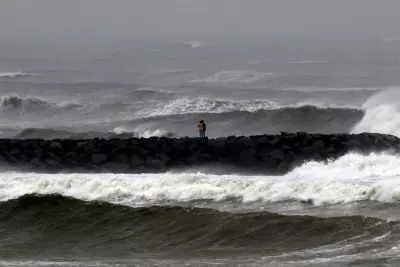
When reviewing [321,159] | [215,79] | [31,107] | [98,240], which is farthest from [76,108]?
[98,240]

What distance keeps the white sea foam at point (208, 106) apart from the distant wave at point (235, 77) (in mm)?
12518

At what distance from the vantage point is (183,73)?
2566 inches

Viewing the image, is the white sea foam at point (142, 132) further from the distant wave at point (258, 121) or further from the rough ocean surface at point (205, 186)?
the distant wave at point (258, 121)

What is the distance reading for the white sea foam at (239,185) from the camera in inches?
742

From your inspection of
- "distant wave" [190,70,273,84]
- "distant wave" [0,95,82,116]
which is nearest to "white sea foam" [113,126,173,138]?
"distant wave" [0,95,82,116]

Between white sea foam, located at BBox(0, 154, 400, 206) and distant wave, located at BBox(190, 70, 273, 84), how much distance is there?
34.3 metres

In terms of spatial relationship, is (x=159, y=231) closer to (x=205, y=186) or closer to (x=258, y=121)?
(x=205, y=186)

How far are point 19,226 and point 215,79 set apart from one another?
131 feet

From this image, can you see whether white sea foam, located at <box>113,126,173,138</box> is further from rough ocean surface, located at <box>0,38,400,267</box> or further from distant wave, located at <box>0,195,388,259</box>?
distant wave, located at <box>0,195,388,259</box>

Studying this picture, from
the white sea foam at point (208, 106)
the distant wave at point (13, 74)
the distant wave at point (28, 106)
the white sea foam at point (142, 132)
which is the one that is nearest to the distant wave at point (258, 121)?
the white sea foam at point (142, 132)

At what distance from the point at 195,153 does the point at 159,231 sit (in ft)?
21.9

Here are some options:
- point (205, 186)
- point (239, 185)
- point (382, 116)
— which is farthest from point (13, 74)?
point (239, 185)

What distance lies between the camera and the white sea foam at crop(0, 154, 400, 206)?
61.8 feet

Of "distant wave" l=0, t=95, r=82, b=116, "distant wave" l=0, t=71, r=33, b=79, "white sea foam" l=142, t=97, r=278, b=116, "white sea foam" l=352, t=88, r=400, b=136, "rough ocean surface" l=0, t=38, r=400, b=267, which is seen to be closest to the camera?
"rough ocean surface" l=0, t=38, r=400, b=267
